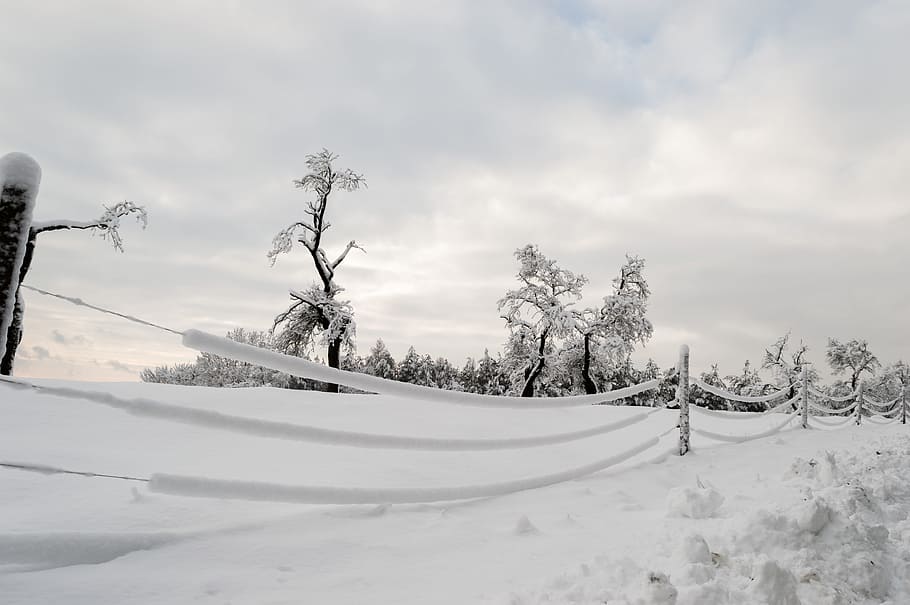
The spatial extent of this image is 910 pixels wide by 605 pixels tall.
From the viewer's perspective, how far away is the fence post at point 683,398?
22.3 ft

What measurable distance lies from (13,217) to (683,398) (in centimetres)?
677

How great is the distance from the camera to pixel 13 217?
266 centimetres

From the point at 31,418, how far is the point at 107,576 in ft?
11.2

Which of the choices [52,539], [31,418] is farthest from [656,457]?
[31,418]

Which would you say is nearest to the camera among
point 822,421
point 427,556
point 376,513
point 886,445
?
point 427,556

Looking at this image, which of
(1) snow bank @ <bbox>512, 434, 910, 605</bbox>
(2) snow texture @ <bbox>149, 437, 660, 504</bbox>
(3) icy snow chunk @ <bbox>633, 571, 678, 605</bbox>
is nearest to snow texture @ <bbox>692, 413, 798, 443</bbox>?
(2) snow texture @ <bbox>149, 437, 660, 504</bbox>

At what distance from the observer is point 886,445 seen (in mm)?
6762

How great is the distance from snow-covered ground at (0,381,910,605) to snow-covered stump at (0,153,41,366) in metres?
0.53

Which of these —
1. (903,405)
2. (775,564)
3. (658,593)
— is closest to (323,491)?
(658,593)

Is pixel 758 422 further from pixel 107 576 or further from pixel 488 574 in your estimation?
pixel 107 576

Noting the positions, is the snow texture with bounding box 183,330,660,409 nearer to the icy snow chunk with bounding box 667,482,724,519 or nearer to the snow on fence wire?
Result: the snow on fence wire

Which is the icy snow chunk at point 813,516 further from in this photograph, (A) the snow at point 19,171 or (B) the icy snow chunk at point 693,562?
(A) the snow at point 19,171

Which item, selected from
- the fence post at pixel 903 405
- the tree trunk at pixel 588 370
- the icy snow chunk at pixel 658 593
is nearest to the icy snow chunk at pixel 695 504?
the icy snow chunk at pixel 658 593

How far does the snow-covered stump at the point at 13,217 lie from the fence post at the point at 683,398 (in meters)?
6.63
